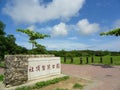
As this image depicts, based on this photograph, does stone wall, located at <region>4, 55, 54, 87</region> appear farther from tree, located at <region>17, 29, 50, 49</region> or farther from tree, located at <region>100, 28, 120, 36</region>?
tree, located at <region>17, 29, 50, 49</region>

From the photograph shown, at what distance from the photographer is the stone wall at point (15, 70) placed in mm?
11719

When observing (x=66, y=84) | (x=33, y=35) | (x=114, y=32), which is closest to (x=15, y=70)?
(x=66, y=84)

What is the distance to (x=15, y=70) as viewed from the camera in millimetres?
11875

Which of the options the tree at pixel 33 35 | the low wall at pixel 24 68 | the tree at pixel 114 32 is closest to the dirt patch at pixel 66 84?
the low wall at pixel 24 68

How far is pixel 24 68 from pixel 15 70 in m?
0.62

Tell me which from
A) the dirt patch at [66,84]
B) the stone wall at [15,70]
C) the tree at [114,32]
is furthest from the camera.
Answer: the tree at [114,32]

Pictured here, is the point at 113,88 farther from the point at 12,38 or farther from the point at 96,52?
the point at 96,52

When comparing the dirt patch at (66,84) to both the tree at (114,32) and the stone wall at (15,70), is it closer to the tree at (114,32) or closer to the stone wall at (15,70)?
the stone wall at (15,70)

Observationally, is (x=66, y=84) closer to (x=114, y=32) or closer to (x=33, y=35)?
(x=114, y=32)

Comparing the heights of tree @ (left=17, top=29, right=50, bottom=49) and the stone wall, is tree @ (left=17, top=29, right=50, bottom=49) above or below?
above

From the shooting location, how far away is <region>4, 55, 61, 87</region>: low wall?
11.8 meters

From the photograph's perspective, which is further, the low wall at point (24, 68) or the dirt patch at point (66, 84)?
the dirt patch at point (66, 84)

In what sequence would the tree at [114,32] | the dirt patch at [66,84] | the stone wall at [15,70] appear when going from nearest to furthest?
the stone wall at [15,70] → the dirt patch at [66,84] → the tree at [114,32]

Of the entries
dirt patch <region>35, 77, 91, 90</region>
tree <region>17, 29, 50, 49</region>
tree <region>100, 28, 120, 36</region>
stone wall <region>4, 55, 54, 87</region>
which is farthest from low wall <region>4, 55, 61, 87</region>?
tree <region>17, 29, 50, 49</region>
